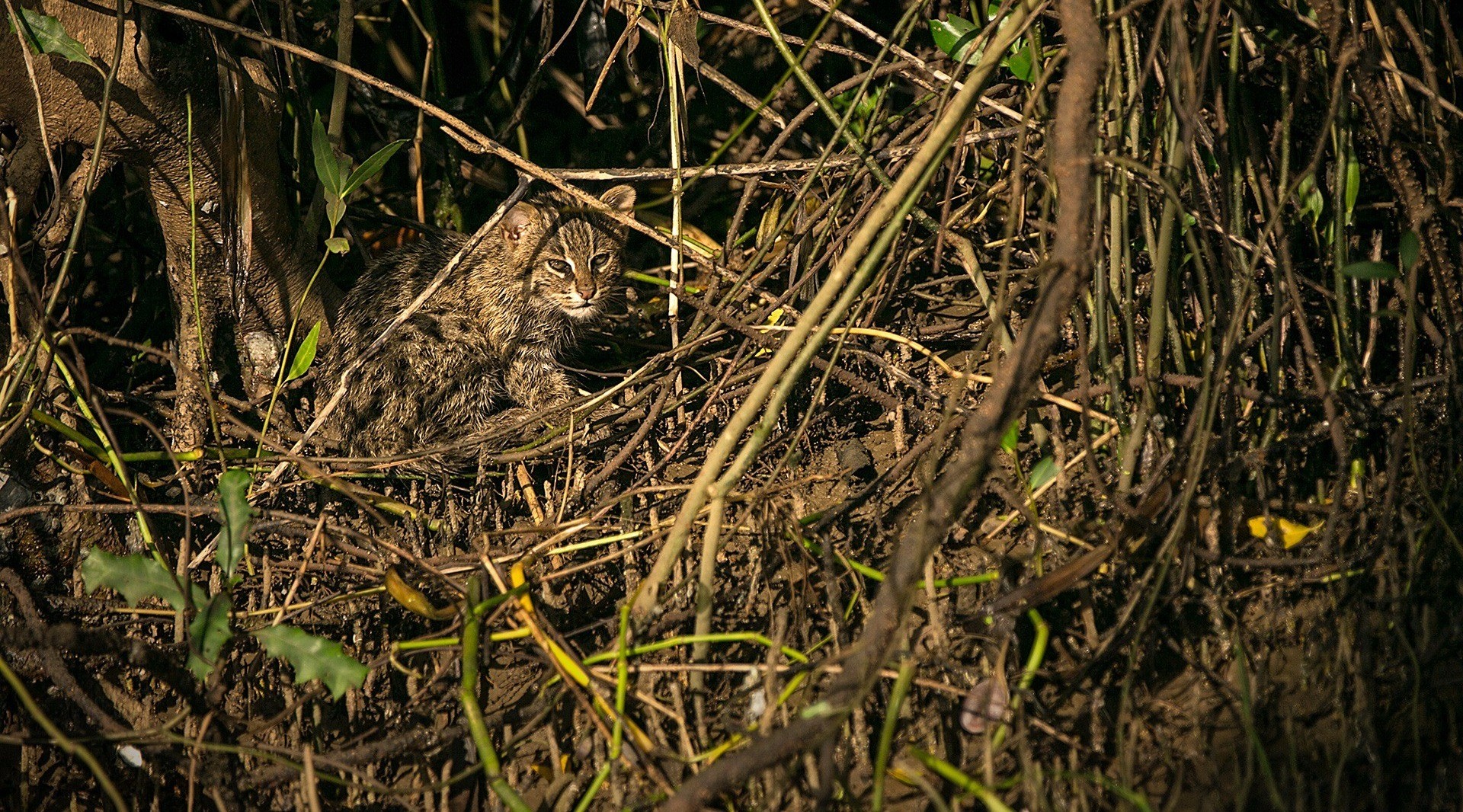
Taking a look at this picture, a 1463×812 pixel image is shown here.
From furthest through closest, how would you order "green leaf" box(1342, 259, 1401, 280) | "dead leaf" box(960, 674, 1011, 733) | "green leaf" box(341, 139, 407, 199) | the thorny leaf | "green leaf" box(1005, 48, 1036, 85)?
"green leaf" box(341, 139, 407, 199) < "green leaf" box(1005, 48, 1036, 85) < the thorny leaf < "green leaf" box(1342, 259, 1401, 280) < "dead leaf" box(960, 674, 1011, 733)

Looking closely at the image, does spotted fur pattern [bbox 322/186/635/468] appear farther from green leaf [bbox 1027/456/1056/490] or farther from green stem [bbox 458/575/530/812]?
green leaf [bbox 1027/456/1056/490]

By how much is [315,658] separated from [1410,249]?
2982mm

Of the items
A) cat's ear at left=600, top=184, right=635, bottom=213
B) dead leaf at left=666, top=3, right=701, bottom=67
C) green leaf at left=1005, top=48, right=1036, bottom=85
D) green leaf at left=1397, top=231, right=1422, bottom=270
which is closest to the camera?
green leaf at left=1397, top=231, right=1422, bottom=270

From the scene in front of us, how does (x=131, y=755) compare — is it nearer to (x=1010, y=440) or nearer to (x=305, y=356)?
(x=305, y=356)

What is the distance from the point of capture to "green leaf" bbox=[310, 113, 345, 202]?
365 cm

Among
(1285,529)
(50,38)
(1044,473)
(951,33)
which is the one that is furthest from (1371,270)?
(50,38)

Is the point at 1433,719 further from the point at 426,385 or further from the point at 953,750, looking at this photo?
the point at 426,385

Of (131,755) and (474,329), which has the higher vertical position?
(474,329)

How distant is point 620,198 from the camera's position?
15.4 feet

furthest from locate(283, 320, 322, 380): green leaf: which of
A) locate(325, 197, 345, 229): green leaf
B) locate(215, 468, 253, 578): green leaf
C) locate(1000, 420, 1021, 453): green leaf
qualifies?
locate(1000, 420, 1021, 453): green leaf

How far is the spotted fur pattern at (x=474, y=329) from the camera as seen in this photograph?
4.25 meters

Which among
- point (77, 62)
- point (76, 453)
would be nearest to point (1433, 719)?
point (76, 453)

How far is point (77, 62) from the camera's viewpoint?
3.60 metres

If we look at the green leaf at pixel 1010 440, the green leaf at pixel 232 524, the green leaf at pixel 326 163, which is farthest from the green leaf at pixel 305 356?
the green leaf at pixel 1010 440
